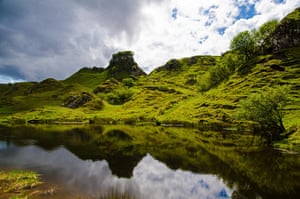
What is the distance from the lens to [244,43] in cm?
19012

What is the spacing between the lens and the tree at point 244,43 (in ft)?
618

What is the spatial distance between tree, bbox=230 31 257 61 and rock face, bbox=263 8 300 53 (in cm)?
1531

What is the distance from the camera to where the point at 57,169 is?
39344 millimetres

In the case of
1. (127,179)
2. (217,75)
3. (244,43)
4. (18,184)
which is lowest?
(127,179)

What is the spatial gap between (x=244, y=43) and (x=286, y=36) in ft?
101

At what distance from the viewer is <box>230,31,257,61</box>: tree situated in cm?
18850

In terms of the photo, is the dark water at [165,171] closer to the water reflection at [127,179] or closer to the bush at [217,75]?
the water reflection at [127,179]

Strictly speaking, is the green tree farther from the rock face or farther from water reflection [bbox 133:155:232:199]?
water reflection [bbox 133:155:232:199]

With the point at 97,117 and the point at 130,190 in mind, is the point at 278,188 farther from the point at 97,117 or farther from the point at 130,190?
the point at 97,117

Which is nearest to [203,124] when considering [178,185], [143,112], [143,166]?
[143,112]

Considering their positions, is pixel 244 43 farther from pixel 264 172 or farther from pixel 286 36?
pixel 264 172

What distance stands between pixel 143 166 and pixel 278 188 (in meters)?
23.2

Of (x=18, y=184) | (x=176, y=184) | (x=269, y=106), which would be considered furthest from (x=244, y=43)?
(x=18, y=184)

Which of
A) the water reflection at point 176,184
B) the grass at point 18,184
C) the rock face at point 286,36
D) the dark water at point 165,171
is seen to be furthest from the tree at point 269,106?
the rock face at point 286,36
